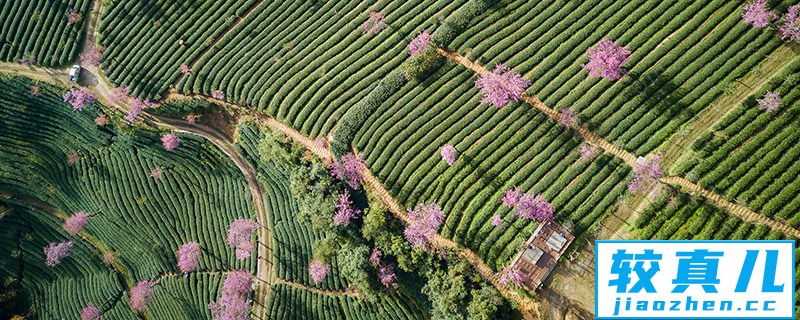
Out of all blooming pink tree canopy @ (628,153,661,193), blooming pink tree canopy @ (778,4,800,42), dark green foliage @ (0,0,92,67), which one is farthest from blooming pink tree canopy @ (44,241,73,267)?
blooming pink tree canopy @ (778,4,800,42)

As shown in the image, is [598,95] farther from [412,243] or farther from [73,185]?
[73,185]

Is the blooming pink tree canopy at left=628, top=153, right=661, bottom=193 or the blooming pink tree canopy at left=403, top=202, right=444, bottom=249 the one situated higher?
the blooming pink tree canopy at left=628, top=153, right=661, bottom=193

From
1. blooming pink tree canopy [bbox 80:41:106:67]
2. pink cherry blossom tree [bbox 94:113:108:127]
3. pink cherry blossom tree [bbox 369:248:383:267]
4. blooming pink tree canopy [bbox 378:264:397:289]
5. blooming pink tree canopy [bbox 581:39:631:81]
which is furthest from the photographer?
blooming pink tree canopy [bbox 80:41:106:67]

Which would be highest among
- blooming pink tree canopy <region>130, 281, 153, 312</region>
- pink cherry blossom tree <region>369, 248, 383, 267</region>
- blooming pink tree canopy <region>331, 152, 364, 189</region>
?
blooming pink tree canopy <region>331, 152, 364, 189</region>

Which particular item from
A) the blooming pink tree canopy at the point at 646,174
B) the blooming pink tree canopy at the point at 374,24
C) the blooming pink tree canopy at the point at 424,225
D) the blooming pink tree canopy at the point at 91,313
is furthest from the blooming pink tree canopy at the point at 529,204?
the blooming pink tree canopy at the point at 91,313

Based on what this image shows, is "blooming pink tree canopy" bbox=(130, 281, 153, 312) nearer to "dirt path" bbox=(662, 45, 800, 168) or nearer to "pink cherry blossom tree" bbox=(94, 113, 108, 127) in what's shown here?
"pink cherry blossom tree" bbox=(94, 113, 108, 127)

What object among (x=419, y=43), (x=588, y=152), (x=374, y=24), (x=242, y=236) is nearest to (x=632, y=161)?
(x=588, y=152)
